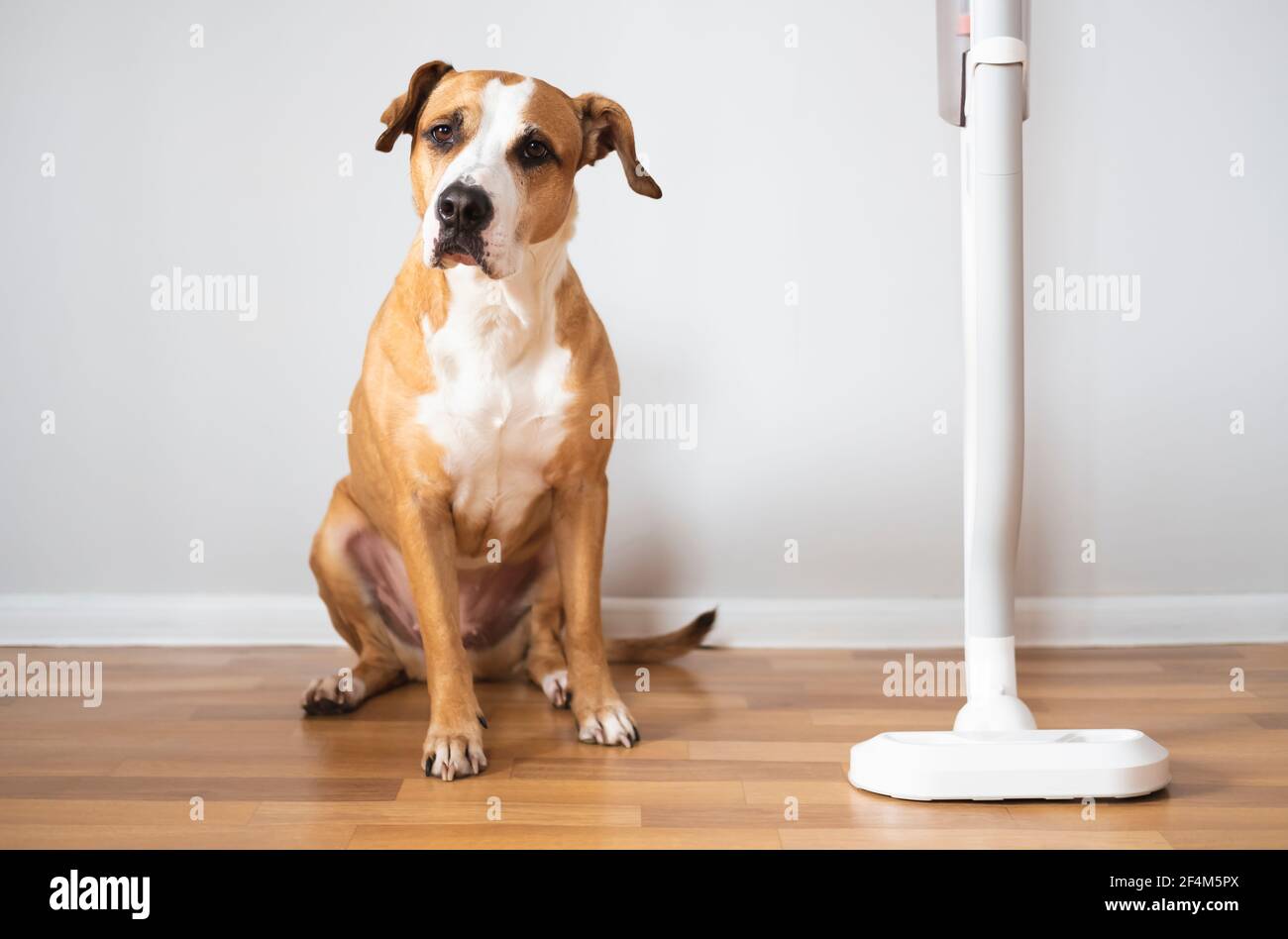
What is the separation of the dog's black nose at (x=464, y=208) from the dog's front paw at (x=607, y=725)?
1.00m

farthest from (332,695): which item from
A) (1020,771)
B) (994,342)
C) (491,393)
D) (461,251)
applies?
(994,342)

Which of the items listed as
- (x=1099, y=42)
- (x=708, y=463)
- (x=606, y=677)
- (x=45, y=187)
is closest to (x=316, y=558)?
(x=606, y=677)

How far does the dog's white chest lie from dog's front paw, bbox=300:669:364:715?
0.53m

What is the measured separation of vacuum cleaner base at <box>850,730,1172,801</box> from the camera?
6.64 feet

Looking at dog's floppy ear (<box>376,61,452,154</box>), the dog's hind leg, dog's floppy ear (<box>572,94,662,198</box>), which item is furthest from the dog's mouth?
the dog's hind leg

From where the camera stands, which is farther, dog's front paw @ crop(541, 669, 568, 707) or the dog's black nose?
dog's front paw @ crop(541, 669, 568, 707)

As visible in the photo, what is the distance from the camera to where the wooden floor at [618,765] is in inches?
75.4

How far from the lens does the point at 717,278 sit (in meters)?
3.32

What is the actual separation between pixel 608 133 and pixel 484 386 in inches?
23.6

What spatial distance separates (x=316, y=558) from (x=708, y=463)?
1.13 metres

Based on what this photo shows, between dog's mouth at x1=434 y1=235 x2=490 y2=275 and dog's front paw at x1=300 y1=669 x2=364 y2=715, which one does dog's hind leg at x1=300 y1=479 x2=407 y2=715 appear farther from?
dog's mouth at x1=434 y1=235 x2=490 y2=275

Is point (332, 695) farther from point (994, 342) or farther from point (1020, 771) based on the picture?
point (994, 342)

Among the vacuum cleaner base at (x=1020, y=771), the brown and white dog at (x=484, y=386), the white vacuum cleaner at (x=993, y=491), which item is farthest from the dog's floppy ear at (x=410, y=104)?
the vacuum cleaner base at (x=1020, y=771)

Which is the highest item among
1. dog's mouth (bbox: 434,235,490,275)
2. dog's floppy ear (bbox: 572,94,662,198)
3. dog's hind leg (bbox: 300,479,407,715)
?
dog's floppy ear (bbox: 572,94,662,198)
